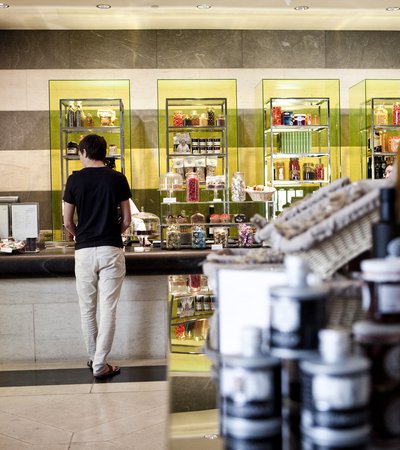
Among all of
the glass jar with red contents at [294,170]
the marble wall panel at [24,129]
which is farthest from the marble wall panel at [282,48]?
the marble wall panel at [24,129]

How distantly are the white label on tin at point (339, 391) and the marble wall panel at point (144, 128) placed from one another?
6.91 m

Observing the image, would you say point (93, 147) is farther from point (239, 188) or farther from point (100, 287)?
point (239, 188)

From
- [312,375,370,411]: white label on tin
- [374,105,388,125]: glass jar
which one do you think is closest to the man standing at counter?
[374,105,388,125]: glass jar

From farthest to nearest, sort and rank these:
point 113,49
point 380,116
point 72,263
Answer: point 113,49 → point 380,116 → point 72,263

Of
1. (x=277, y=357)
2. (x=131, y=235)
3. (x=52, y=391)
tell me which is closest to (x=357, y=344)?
(x=277, y=357)

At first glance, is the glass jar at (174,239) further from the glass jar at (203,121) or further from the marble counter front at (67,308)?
the glass jar at (203,121)

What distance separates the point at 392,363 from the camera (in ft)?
3.19

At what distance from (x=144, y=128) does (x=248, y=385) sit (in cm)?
689

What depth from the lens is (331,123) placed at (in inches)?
310

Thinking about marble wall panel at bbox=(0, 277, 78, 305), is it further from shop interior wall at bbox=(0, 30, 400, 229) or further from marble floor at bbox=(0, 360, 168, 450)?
shop interior wall at bbox=(0, 30, 400, 229)

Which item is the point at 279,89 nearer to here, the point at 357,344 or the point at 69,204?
the point at 69,204

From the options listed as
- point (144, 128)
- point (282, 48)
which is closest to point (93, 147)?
point (144, 128)

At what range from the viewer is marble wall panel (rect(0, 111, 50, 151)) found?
7.58 m

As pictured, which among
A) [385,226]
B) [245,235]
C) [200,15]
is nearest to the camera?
[385,226]
